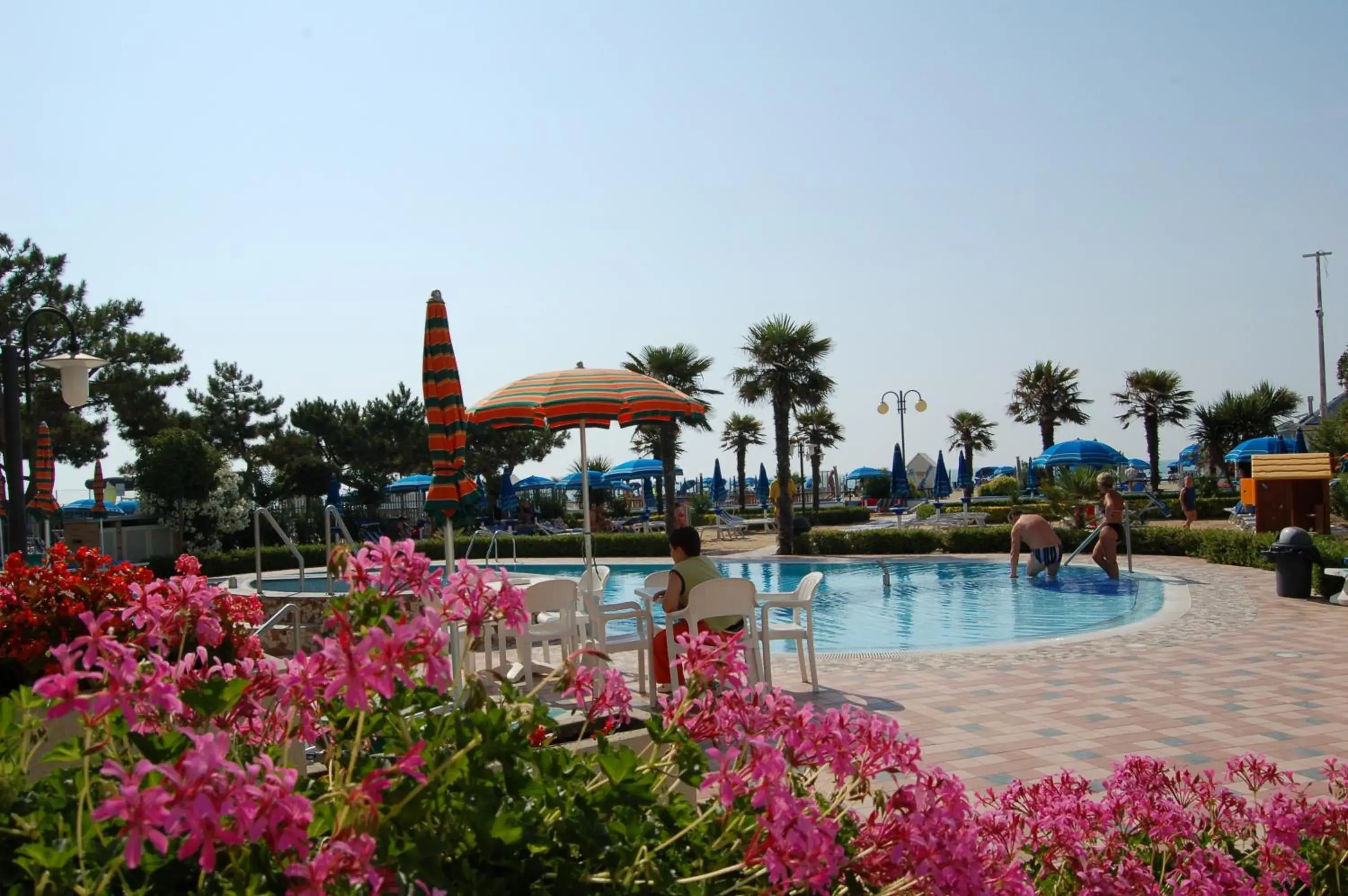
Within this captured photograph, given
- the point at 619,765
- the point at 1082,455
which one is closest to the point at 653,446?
the point at 1082,455

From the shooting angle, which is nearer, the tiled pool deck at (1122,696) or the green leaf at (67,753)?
the green leaf at (67,753)

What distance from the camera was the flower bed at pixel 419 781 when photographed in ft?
3.87

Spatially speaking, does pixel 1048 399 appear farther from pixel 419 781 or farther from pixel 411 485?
pixel 419 781

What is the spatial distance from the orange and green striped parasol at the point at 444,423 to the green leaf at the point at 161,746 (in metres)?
4.52

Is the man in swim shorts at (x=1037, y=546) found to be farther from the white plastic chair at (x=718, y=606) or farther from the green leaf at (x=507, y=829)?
the green leaf at (x=507, y=829)

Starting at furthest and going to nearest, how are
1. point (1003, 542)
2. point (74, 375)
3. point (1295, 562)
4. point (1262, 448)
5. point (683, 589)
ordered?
point (1262, 448), point (1003, 542), point (1295, 562), point (74, 375), point (683, 589)

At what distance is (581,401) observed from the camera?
9.38 metres

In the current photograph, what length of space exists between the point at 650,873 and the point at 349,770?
448mm

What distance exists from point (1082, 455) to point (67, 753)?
32.3 metres

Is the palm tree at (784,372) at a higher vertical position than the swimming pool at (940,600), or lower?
higher

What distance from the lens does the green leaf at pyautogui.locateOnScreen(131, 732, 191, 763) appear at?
1.41 meters

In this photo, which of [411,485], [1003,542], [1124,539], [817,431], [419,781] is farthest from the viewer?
[817,431]

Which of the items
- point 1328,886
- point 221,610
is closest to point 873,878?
point 1328,886

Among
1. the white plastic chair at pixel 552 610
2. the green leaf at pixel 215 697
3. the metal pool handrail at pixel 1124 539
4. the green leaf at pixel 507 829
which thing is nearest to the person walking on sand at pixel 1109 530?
the metal pool handrail at pixel 1124 539
